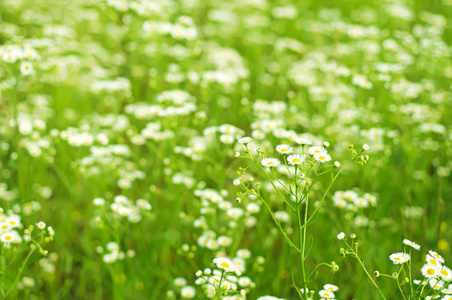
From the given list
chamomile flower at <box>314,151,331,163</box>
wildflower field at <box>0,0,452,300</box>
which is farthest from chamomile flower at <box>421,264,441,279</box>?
chamomile flower at <box>314,151,331,163</box>

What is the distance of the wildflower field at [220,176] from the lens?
7.93 feet

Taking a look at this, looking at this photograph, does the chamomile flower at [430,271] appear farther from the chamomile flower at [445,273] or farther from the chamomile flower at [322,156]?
the chamomile flower at [322,156]

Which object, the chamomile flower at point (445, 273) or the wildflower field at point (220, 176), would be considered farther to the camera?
the wildflower field at point (220, 176)

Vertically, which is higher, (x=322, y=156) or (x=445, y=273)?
(x=322, y=156)

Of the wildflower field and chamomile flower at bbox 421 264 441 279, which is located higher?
chamomile flower at bbox 421 264 441 279

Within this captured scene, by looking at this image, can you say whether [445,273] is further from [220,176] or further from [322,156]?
[220,176]

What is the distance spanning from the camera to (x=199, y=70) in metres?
4.40

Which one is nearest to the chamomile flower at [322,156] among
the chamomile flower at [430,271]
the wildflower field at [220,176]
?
the wildflower field at [220,176]

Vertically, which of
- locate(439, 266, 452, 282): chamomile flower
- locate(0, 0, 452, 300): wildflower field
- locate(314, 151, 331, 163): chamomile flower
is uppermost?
locate(314, 151, 331, 163): chamomile flower

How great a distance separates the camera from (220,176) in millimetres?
2773

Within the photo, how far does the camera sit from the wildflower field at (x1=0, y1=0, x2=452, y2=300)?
242cm

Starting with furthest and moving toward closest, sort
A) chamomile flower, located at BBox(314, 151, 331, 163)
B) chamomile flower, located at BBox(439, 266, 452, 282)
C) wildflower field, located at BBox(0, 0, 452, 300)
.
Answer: wildflower field, located at BBox(0, 0, 452, 300), chamomile flower, located at BBox(314, 151, 331, 163), chamomile flower, located at BBox(439, 266, 452, 282)

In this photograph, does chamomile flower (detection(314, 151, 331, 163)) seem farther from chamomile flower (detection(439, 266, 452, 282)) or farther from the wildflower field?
chamomile flower (detection(439, 266, 452, 282))

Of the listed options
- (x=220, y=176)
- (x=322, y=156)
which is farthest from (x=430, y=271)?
(x=220, y=176)
